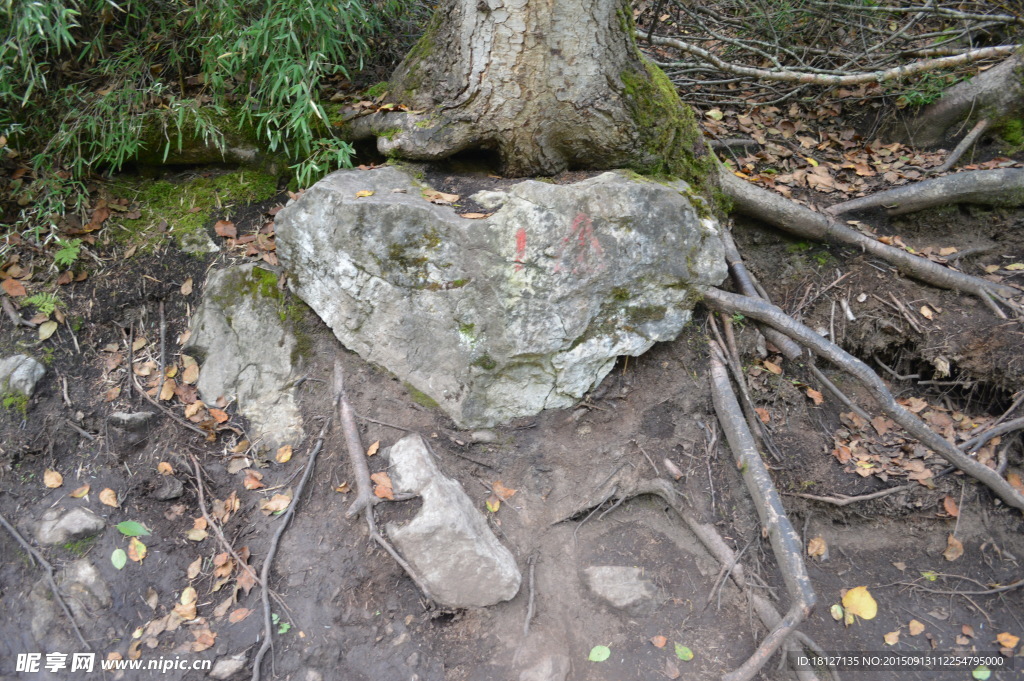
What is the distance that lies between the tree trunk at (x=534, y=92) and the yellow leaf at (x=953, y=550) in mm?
2642

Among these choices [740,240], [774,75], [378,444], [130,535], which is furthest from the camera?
[774,75]

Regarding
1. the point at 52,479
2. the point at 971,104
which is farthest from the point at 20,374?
the point at 971,104

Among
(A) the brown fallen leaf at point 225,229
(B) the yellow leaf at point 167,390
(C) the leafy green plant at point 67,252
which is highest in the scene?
(A) the brown fallen leaf at point 225,229

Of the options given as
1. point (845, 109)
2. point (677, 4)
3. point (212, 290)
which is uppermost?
point (677, 4)

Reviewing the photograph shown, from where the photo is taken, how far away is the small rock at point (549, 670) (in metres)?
2.93

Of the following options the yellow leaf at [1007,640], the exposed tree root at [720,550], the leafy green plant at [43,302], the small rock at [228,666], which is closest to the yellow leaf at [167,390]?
the leafy green plant at [43,302]

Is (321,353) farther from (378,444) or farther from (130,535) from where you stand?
(130,535)

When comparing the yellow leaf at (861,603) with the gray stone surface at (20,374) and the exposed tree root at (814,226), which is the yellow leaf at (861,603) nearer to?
the exposed tree root at (814,226)

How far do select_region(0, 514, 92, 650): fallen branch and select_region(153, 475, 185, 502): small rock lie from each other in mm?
524

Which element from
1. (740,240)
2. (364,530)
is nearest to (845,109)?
(740,240)

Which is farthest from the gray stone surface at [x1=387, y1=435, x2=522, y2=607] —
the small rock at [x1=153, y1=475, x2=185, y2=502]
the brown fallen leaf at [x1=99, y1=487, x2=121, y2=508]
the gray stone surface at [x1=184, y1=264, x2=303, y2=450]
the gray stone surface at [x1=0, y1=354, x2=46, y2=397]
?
the gray stone surface at [x1=0, y1=354, x2=46, y2=397]

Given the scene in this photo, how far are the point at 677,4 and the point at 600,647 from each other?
5.24 metres

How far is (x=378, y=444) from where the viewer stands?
335 cm

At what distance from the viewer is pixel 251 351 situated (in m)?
3.55
